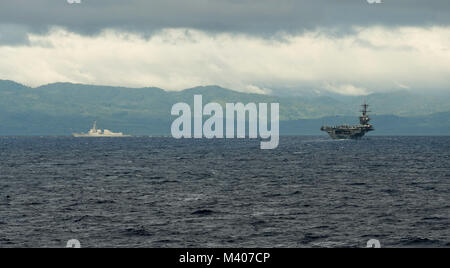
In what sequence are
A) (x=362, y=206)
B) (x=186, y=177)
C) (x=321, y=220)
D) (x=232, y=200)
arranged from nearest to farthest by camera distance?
(x=321, y=220), (x=362, y=206), (x=232, y=200), (x=186, y=177)

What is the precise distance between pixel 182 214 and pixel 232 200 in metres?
11.5

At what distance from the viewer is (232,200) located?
2601 inches

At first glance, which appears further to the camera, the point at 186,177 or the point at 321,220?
the point at 186,177

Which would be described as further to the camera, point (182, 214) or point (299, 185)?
point (299, 185)

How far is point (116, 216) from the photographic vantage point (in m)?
54.5
